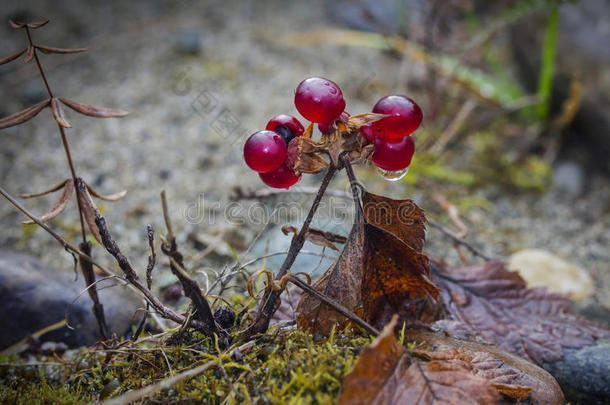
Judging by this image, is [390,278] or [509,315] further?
[509,315]

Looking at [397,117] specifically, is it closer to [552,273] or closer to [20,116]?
[20,116]

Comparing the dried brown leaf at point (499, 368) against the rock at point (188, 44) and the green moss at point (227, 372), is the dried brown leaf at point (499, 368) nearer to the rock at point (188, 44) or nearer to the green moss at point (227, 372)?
the green moss at point (227, 372)

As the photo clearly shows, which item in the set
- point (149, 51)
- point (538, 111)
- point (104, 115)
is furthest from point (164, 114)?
point (538, 111)

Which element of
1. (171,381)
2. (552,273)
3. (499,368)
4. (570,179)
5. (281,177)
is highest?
(570,179)

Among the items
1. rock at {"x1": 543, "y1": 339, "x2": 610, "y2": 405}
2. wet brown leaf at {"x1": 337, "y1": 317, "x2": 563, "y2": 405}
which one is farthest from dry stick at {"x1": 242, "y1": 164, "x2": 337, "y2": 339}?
rock at {"x1": 543, "y1": 339, "x2": 610, "y2": 405}

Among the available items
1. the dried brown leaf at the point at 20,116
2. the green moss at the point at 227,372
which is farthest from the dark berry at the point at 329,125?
the dried brown leaf at the point at 20,116

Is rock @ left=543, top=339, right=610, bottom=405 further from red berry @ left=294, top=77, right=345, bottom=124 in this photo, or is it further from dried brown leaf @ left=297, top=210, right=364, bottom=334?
red berry @ left=294, top=77, right=345, bottom=124

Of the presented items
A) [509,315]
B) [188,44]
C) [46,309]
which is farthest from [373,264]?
[188,44]
